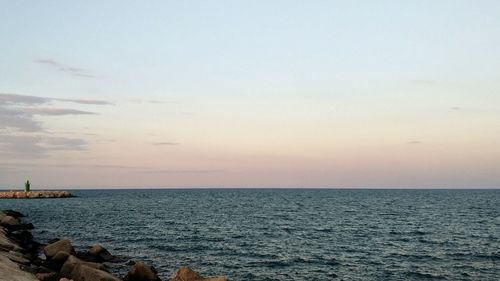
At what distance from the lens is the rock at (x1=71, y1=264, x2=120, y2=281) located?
22625mm

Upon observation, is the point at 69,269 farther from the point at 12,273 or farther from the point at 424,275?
the point at 424,275

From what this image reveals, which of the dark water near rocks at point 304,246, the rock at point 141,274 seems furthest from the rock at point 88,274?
the dark water near rocks at point 304,246

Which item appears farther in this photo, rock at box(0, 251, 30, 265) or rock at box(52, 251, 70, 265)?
rock at box(52, 251, 70, 265)

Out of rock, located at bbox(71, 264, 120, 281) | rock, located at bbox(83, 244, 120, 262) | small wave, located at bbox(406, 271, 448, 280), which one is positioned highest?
rock, located at bbox(71, 264, 120, 281)

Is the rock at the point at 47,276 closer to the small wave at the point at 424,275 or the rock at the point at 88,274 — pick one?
the rock at the point at 88,274

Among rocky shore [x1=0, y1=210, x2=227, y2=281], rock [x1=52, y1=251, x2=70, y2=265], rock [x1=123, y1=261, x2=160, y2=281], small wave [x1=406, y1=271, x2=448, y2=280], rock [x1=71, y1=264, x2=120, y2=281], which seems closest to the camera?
rocky shore [x1=0, y1=210, x2=227, y2=281]

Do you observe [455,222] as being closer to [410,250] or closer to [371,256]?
[410,250]

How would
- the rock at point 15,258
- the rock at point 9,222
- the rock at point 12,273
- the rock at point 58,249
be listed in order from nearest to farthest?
the rock at point 12,273, the rock at point 15,258, the rock at point 58,249, the rock at point 9,222

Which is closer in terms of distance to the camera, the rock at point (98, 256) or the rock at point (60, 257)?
the rock at point (60, 257)

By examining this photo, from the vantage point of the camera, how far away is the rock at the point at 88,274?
22.6 metres

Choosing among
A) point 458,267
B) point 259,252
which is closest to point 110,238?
point 259,252

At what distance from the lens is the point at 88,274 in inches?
904

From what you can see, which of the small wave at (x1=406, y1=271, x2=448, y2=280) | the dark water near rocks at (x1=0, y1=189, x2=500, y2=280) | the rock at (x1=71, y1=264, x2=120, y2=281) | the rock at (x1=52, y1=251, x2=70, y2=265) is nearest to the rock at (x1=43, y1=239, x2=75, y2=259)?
the rock at (x1=52, y1=251, x2=70, y2=265)

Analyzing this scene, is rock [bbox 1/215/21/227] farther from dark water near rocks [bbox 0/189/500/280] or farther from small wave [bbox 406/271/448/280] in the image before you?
small wave [bbox 406/271/448/280]
